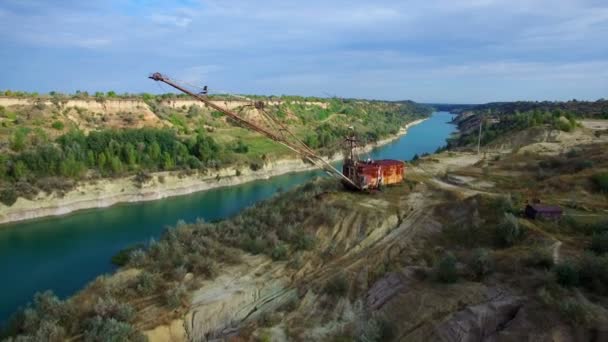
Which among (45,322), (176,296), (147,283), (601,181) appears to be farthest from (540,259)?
(45,322)

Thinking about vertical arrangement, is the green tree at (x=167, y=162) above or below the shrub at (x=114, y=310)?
above

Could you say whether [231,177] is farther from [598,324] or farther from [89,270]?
[598,324]

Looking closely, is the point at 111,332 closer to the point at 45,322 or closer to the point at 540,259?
the point at 45,322

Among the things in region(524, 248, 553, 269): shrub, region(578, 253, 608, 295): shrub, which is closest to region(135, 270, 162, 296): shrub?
region(524, 248, 553, 269): shrub

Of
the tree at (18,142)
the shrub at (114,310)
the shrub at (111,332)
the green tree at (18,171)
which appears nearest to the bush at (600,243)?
the shrub at (111,332)

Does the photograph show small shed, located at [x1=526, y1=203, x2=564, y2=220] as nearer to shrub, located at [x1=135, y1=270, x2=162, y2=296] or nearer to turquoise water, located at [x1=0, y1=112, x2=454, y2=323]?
shrub, located at [x1=135, y1=270, x2=162, y2=296]

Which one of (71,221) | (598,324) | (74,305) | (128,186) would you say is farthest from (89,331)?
(128,186)

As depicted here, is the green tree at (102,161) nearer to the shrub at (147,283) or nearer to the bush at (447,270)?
the shrub at (147,283)
